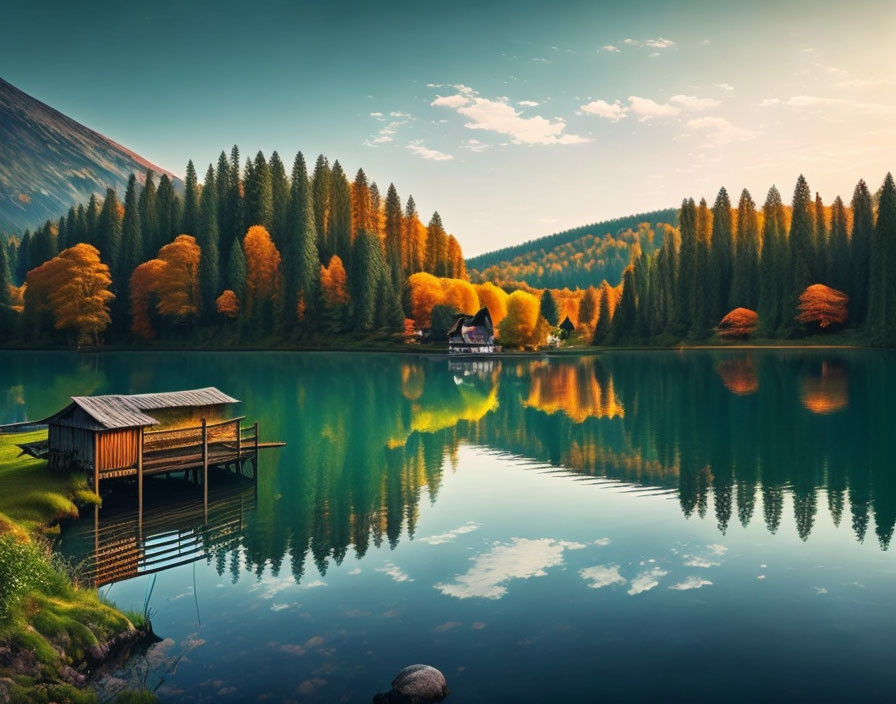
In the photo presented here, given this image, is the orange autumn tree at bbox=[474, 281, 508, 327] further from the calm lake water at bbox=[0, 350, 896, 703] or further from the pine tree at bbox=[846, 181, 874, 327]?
the calm lake water at bbox=[0, 350, 896, 703]

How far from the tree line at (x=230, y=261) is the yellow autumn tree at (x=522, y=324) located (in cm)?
2216

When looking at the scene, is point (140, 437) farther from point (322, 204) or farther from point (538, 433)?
point (322, 204)

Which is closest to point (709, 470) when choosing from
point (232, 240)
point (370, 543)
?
point (370, 543)

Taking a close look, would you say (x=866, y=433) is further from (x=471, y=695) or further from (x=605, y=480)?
(x=471, y=695)

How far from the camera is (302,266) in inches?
5743

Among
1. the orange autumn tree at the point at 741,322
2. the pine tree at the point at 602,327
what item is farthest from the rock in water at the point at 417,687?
the pine tree at the point at 602,327

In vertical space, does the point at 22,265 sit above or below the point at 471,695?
above

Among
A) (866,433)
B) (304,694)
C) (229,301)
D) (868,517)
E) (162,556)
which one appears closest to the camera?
(304,694)

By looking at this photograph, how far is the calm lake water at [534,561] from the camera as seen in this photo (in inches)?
611

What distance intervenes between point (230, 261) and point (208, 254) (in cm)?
486

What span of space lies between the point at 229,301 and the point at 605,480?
12273 centimetres

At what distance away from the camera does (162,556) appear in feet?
75.1

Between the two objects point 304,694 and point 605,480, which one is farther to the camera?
point 605,480

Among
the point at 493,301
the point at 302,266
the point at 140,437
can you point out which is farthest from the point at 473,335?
the point at 140,437
